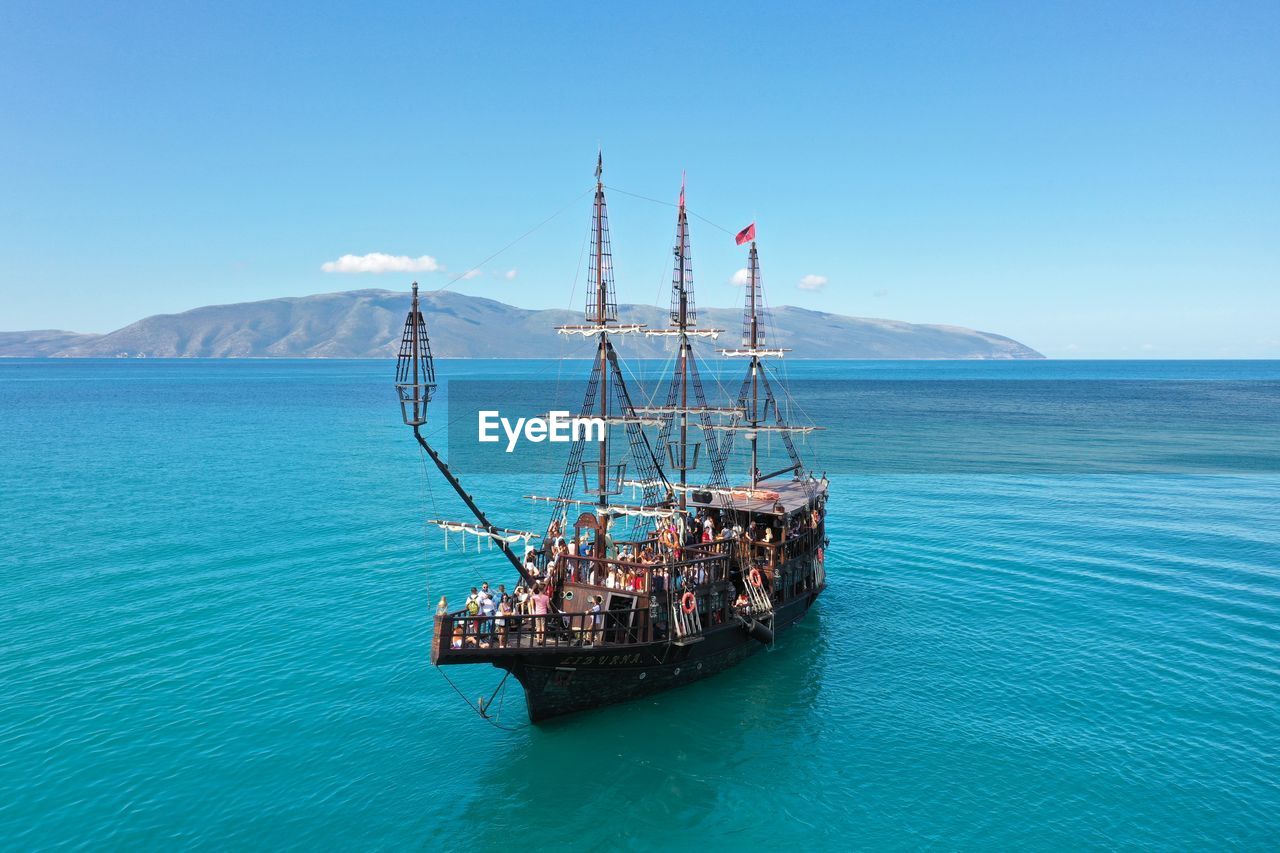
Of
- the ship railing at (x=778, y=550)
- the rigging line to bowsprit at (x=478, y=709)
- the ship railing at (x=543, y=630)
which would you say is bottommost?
the rigging line to bowsprit at (x=478, y=709)

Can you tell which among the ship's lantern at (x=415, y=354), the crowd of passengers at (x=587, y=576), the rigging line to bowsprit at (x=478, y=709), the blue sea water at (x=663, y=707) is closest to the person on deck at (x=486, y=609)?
the crowd of passengers at (x=587, y=576)

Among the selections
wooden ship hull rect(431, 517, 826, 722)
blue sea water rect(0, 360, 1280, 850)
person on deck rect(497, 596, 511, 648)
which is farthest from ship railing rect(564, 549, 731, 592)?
blue sea water rect(0, 360, 1280, 850)

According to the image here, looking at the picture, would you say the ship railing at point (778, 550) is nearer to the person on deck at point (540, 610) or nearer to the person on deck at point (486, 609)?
the person on deck at point (540, 610)

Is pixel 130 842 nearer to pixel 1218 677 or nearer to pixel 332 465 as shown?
pixel 1218 677

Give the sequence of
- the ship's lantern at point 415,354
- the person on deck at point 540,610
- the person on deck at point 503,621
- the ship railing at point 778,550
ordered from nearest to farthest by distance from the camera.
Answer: the ship's lantern at point 415,354 → the person on deck at point 503,621 → the person on deck at point 540,610 → the ship railing at point 778,550

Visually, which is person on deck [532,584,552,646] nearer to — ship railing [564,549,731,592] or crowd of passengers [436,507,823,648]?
crowd of passengers [436,507,823,648]

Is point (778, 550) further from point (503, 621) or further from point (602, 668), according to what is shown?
point (503, 621)

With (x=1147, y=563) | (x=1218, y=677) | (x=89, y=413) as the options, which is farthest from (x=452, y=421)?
(x=1218, y=677)

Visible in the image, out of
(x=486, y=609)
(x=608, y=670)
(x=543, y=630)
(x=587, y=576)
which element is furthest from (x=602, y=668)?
(x=486, y=609)
